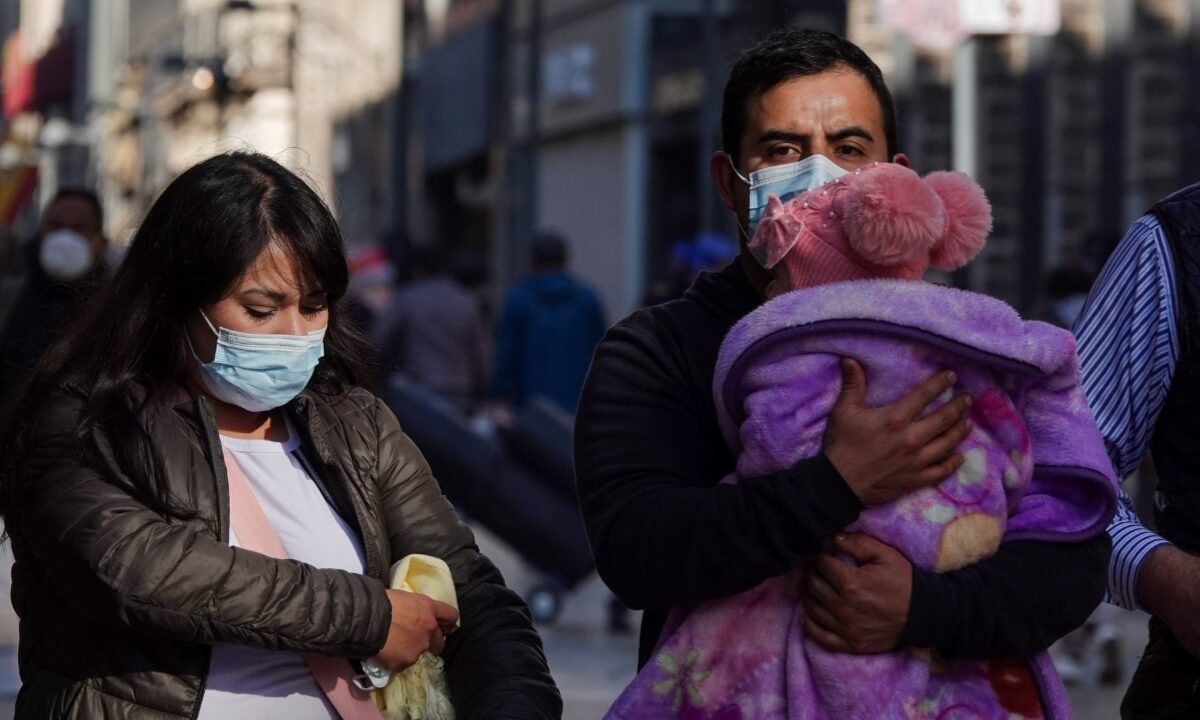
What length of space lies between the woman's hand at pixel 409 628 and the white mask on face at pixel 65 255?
16.5ft

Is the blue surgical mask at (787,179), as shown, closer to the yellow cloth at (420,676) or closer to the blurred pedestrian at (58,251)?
the yellow cloth at (420,676)

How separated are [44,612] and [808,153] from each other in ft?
4.15

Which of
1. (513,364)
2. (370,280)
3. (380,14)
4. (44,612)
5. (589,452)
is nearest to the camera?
(589,452)

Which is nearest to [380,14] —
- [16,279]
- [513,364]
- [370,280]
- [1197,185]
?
[370,280]

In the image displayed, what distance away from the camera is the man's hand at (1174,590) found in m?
3.16

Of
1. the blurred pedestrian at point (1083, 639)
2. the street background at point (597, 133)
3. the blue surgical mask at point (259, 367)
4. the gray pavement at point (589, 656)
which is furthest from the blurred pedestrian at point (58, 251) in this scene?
the blue surgical mask at point (259, 367)

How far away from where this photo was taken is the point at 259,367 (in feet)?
10.5

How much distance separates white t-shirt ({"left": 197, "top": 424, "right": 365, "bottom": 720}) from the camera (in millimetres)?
3115

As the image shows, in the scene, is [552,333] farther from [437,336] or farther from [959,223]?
[959,223]

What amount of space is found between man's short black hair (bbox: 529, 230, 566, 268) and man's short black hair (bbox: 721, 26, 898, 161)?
8.84 metres

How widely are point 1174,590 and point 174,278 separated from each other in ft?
5.03

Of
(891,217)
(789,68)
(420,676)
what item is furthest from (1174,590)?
(420,676)

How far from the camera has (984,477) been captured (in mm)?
2727

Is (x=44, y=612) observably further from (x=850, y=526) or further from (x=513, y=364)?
(x=513, y=364)
